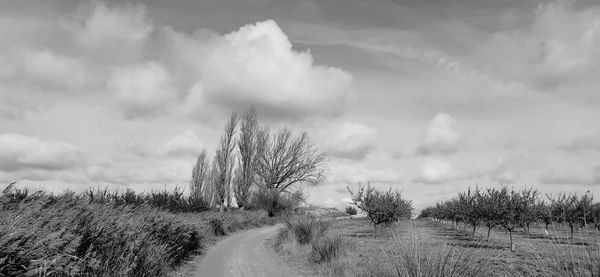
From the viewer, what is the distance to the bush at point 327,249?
15.0m

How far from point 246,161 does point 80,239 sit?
41749mm

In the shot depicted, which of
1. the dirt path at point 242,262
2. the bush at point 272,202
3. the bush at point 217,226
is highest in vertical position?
the bush at point 272,202

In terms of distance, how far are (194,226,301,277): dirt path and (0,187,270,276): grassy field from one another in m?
1.09

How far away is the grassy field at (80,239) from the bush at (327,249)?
5107 millimetres

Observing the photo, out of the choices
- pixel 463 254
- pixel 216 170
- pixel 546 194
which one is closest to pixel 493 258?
pixel 463 254

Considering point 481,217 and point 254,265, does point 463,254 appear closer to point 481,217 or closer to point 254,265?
point 254,265

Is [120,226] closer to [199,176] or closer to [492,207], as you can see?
[492,207]

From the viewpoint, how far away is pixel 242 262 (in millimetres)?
16438

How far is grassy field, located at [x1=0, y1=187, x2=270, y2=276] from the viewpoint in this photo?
5414mm

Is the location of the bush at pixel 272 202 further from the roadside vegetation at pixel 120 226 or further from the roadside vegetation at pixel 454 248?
the roadside vegetation at pixel 454 248

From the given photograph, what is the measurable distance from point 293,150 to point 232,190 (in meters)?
10.0

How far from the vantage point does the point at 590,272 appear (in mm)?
4812

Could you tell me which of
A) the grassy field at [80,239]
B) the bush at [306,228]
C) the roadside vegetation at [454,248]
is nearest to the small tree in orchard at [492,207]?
the roadside vegetation at [454,248]

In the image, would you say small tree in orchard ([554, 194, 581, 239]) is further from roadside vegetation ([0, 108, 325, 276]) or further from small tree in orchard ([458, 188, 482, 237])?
roadside vegetation ([0, 108, 325, 276])
